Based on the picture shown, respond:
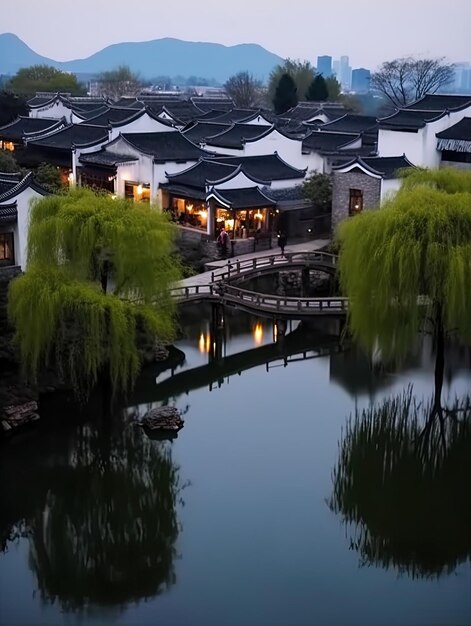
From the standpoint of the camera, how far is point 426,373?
60.3ft

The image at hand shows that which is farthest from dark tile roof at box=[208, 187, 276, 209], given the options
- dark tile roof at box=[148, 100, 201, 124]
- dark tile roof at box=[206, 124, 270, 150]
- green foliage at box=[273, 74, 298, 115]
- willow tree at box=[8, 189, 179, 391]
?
green foliage at box=[273, 74, 298, 115]

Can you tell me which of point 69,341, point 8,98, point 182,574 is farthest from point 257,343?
point 8,98

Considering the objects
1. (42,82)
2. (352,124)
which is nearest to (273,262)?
(352,124)

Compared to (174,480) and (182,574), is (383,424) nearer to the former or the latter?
(174,480)

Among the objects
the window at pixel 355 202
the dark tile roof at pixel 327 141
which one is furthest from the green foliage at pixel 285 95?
the window at pixel 355 202

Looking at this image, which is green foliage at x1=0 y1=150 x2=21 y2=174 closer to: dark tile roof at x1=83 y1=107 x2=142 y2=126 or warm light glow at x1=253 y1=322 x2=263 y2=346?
dark tile roof at x1=83 y1=107 x2=142 y2=126

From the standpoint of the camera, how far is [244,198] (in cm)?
2759

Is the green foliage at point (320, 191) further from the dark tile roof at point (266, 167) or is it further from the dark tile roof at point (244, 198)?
the dark tile roof at point (244, 198)

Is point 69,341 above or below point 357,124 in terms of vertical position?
below

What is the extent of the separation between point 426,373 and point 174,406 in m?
5.96

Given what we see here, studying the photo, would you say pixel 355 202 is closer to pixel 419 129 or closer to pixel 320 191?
pixel 320 191

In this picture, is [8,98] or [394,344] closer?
[394,344]

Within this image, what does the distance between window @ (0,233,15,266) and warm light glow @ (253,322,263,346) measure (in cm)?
683

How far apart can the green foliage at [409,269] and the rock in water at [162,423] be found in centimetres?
414
